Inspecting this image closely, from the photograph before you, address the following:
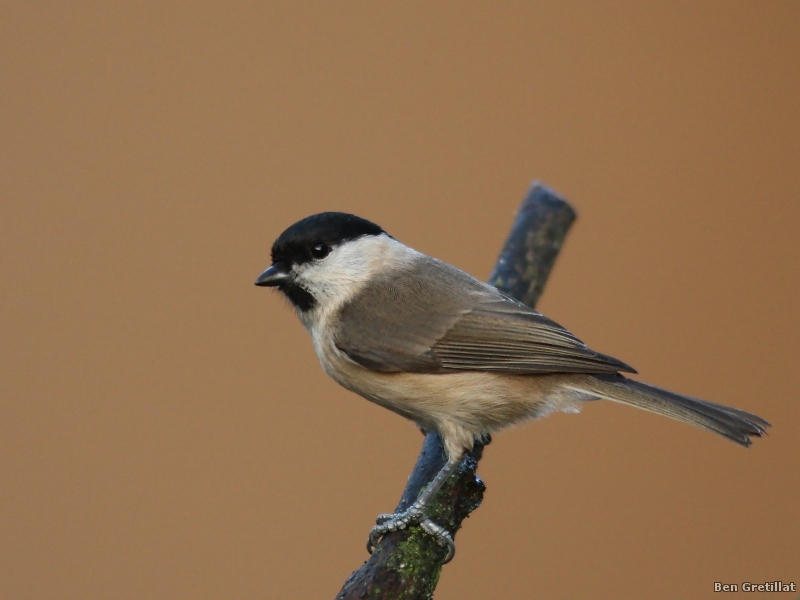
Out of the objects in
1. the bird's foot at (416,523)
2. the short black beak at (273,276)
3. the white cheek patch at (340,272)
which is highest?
the white cheek patch at (340,272)

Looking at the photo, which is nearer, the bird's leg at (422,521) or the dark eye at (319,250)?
the bird's leg at (422,521)

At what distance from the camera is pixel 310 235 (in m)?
1.86

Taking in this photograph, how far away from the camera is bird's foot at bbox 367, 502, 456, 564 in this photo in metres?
1.75

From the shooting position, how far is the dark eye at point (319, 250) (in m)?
1.88

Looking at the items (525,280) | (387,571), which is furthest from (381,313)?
(525,280)

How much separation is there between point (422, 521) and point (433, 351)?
0.41 meters

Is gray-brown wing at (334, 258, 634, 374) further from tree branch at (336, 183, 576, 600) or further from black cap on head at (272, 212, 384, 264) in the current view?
tree branch at (336, 183, 576, 600)

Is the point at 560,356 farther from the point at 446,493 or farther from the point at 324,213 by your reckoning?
the point at 324,213

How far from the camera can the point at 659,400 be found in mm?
1759

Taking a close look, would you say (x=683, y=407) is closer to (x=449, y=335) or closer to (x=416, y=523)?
(x=449, y=335)

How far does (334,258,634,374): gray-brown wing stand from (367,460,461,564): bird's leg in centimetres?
27

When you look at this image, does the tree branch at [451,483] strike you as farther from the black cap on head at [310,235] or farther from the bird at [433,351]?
the black cap on head at [310,235]

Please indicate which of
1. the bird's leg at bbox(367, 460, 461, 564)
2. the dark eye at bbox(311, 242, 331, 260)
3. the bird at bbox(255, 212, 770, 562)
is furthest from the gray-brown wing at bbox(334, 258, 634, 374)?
the bird's leg at bbox(367, 460, 461, 564)

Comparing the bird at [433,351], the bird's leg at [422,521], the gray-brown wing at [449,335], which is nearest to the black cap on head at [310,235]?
the bird at [433,351]
